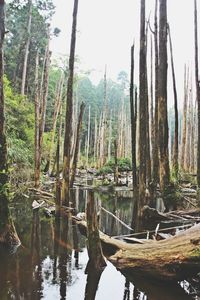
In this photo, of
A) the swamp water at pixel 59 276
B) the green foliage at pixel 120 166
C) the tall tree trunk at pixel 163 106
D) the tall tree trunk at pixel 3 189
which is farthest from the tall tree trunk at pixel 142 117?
the green foliage at pixel 120 166

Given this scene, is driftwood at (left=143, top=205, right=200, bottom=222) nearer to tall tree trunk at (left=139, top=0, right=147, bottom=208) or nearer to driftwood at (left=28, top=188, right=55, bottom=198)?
tall tree trunk at (left=139, top=0, right=147, bottom=208)

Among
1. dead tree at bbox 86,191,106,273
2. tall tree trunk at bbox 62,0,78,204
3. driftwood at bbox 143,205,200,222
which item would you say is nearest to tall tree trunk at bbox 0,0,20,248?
dead tree at bbox 86,191,106,273

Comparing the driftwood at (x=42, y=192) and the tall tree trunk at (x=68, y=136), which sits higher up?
the tall tree trunk at (x=68, y=136)

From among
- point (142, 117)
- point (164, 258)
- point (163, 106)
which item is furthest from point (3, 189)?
point (163, 106)

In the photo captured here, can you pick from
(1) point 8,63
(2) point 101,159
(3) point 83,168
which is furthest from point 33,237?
(3) point 83,168

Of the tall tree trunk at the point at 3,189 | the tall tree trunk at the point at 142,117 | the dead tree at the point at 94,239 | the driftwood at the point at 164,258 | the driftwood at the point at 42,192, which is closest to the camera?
the driftwood at the point at 164,258

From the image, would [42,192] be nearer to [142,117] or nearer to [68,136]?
[68,136]

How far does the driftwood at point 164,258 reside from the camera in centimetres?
486

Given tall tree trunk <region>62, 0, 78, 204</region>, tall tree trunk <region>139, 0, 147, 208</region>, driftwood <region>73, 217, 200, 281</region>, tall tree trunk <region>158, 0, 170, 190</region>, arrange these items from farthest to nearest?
tall tree trunk <region>158, 0, 170, 190</region>
tall tree trunk <region>62, 0, 78, 204</region>
tall tree trunk <region>139, 0, 147, 208</region>
driftwood <region>73, 217, 200, 281</region>

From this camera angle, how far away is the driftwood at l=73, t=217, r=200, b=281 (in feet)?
15.9

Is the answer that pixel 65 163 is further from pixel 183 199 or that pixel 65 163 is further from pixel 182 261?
pixel 182 261

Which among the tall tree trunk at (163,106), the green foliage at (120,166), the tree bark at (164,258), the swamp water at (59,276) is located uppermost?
the tall tree trunk at (163,106)

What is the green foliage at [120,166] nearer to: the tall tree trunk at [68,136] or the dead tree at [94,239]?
the tall tree trunk at [68,136]

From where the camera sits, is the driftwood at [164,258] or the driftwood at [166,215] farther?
the driftwood at [166,215]
